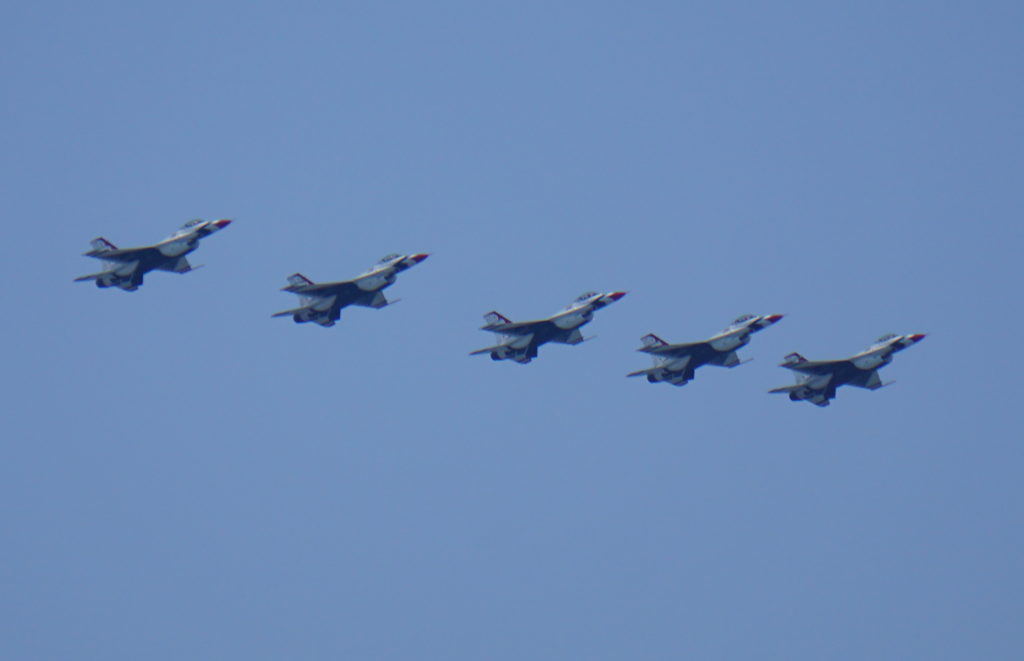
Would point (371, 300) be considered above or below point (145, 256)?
below

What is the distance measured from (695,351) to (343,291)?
2347cm

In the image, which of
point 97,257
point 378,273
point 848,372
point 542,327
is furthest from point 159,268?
point 848,372

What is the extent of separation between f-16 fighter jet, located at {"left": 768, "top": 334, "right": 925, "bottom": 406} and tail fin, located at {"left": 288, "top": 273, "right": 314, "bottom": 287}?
3149cm

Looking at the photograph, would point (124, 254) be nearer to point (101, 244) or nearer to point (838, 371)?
point (101, 244)

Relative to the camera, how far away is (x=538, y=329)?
5354 inches

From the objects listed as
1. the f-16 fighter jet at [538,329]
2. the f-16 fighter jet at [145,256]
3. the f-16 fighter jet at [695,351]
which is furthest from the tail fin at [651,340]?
the f-16 fighter jet at [145,256]

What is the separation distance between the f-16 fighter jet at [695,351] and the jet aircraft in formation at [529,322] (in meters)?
0.07

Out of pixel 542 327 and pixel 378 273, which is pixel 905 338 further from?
pixel 378 273

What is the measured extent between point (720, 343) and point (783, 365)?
4.47 m

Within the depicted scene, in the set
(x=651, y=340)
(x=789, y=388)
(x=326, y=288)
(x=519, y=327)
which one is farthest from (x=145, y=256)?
(x=789, y=388)

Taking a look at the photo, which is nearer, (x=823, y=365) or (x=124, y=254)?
(x=124, y=254)

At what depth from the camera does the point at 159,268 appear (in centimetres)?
13612

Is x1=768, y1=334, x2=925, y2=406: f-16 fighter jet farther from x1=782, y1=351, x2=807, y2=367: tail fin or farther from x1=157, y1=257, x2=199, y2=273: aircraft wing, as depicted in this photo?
x1=157, y1=257, x2=199, y2=273: aircraft wing

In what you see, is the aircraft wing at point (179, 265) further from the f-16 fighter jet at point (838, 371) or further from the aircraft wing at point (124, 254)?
the f-16 fighter jet at point (838, 371)
